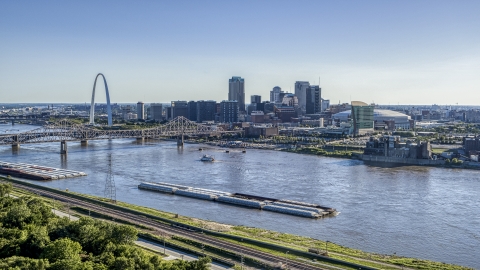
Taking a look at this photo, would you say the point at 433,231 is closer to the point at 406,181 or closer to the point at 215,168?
the point at 406,181

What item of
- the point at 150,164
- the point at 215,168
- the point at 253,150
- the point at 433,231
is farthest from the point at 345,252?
the point at 253,150

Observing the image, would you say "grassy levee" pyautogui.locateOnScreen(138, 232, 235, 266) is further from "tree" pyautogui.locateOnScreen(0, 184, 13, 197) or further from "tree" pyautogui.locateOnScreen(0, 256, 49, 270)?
"tree" pyautogui.locateOnScreen(0, 184, 13, 197)

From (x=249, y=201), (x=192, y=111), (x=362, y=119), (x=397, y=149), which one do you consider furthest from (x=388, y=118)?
(x=249, y=201)

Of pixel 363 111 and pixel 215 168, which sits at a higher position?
pixel 363 111

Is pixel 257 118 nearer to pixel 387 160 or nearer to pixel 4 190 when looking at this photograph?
pixel 387 160

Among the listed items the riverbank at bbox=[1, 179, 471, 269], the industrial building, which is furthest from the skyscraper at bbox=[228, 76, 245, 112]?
the riverbank at bbox=[1, 179, 471, 269]

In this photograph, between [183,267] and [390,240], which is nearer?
[183,267]

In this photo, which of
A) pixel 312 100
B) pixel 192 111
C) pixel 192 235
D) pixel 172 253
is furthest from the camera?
pixel 312 100
